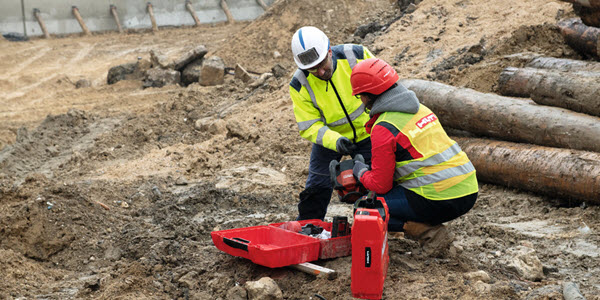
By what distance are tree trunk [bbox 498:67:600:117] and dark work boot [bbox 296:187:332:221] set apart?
113 inches

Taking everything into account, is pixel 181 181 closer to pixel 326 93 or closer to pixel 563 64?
pixel 326 93

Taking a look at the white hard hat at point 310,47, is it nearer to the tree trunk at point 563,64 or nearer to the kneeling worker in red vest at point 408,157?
the kneeling worker in red vest at point 408,157

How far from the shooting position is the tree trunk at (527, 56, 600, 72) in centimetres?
751

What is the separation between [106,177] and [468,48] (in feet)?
18.8

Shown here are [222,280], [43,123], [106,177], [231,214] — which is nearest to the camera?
[222,280]

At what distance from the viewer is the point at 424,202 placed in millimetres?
4574

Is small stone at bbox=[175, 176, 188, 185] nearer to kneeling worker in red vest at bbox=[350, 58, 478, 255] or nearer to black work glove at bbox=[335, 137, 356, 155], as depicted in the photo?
black work glove at bbox=[335, 137, 356, 155]

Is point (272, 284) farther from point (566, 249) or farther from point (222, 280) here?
point (566, 249)

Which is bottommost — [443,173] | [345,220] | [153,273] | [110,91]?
[110,91]

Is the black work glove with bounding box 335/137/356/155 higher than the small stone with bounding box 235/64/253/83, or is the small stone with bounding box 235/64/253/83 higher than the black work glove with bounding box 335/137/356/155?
the black work glove with bounding box 335/137/356/155

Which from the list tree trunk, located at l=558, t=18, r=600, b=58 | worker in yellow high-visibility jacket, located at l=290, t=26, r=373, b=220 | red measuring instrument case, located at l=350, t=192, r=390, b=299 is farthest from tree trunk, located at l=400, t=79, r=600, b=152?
red measuring instrument case, located at l=350, t=192, r=390, b=299

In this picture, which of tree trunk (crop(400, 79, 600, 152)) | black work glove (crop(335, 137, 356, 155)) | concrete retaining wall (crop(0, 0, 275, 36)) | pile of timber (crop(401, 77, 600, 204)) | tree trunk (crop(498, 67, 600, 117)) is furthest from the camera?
concrete retaining wall (crop(0, 0, 275, 36))

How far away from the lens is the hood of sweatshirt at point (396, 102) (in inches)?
175

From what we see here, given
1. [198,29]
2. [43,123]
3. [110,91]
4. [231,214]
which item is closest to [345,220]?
[231,214]
